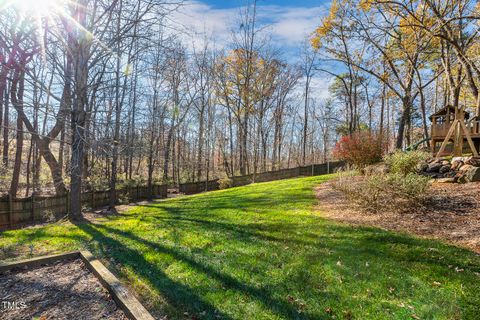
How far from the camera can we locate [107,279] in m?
2.93

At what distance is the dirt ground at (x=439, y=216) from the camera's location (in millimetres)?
3879

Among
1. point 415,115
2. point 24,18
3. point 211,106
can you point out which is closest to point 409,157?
point 24,18

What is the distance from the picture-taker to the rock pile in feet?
20.4

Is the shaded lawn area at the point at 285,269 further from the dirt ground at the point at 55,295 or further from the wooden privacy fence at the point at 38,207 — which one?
the wooden privacy fence at the point at 38,207

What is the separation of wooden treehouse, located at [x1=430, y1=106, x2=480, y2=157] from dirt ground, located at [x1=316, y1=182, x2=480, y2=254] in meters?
2.41

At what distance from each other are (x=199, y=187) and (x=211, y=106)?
8.71 metres

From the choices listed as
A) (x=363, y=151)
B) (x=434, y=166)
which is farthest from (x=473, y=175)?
(x=363, y=151)

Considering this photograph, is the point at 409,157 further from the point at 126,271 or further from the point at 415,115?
the point at 415,115

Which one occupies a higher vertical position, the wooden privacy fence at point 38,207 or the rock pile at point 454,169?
the rock pile at point 454,169

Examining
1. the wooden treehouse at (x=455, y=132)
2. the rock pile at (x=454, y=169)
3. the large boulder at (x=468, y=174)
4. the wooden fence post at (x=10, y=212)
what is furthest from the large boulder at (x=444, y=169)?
the wooden fence post at (x=10, y=212)

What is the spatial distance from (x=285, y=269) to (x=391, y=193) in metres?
3.21

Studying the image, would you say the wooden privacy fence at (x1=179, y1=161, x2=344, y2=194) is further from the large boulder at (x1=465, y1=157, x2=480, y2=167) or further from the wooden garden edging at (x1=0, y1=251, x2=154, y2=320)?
the wooden garden edging at (x1=0, y1=251, x2=154, y2=320)

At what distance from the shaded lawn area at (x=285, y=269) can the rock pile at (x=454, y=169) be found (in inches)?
150

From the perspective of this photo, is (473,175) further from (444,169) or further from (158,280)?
(158,280)
